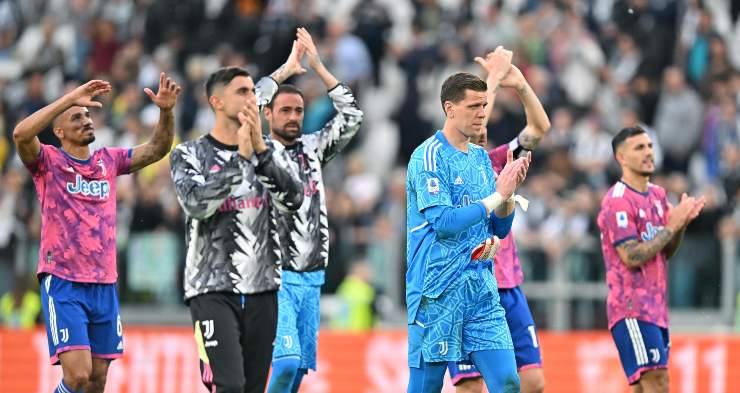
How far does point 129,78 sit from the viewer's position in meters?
24.8

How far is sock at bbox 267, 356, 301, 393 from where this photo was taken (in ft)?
38.9

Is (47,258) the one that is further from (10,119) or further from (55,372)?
(10,119)

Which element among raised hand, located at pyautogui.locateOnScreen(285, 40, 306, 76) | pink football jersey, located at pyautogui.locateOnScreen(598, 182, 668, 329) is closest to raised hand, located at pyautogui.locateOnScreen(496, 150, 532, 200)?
pink football jersey, located at pyautogui.locateOnScreen(598, 182, 668, 329)

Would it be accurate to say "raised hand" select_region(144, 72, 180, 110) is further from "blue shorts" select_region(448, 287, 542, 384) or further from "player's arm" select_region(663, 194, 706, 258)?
"player's arm" select_region(663, 194, 706, 258)

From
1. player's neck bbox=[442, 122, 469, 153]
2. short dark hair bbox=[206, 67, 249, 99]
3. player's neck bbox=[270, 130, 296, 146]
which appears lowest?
player's neck bbox=[442, 122, 469, 153]

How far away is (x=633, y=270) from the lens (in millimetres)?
12438

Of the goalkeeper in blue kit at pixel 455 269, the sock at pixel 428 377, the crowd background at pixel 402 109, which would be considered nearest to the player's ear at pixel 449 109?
the goalkeeper in blue kit at pixel 455 269

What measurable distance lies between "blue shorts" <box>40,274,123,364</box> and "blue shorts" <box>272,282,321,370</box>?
4.37 ft

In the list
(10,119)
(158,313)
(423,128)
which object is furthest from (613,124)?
(10,119)

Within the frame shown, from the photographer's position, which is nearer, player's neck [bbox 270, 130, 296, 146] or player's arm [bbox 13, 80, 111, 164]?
player's arm [bbox 13, 80, 111, 164]

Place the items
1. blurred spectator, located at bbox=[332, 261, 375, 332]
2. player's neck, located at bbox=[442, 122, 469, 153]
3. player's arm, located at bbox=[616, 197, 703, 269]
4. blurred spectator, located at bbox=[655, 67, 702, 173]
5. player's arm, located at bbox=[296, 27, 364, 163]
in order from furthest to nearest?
blurred spectator, located at bbox=[655, 67, 702, 173]
blurred spectator, located at bbox=[332, 261, 375, 332]
player's arm, located at bbox=[296, 27, 364, 163]
player's arm, located at bbox=[616, 197, 703, 269]
player's neck, located at bbox=[442, 122, 469, 153]

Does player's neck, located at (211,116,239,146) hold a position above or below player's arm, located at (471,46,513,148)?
below

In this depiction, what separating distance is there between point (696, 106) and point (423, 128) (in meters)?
4.17

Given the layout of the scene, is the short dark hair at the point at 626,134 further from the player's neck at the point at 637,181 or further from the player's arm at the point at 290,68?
the player's arm at the point at 290,68
